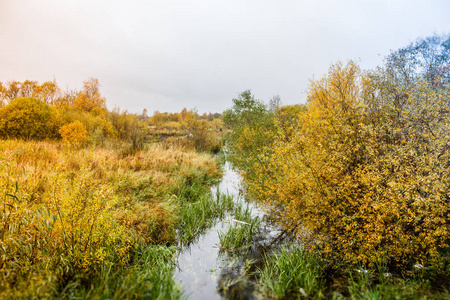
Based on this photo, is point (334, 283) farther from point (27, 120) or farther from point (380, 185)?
point (27, 120)

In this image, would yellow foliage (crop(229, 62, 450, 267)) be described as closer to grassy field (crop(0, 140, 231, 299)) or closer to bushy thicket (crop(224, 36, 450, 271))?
bushy thicket (crop(224, 36, 450, 271))

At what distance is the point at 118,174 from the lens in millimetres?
7805

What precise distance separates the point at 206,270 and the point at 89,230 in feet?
7.96

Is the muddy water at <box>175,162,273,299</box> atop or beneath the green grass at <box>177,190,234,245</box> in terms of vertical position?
beneath

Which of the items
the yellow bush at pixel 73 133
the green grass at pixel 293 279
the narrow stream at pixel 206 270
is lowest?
the narrow stream at pixel 206 270

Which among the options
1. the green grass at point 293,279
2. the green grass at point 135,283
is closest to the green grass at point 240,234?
the green grass at point 293,279

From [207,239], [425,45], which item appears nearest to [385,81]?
[207,239]

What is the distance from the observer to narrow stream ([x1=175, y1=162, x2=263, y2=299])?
3.79 metres

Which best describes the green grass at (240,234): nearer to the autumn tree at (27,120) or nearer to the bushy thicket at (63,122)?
the bushy thicket at (63,122)

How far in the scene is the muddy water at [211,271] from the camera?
12.4 ft

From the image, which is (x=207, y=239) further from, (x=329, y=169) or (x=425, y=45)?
(x=425, y=45)

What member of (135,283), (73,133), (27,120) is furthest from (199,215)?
(27,120)

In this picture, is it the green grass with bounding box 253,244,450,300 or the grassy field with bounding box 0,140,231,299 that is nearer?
the grassy field with bounding box 0,140,231,299

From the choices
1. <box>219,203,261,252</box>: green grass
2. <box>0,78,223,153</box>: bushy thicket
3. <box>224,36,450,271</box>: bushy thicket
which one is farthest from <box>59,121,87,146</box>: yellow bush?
<box>224,36,450,271</box>: bushy thicket
